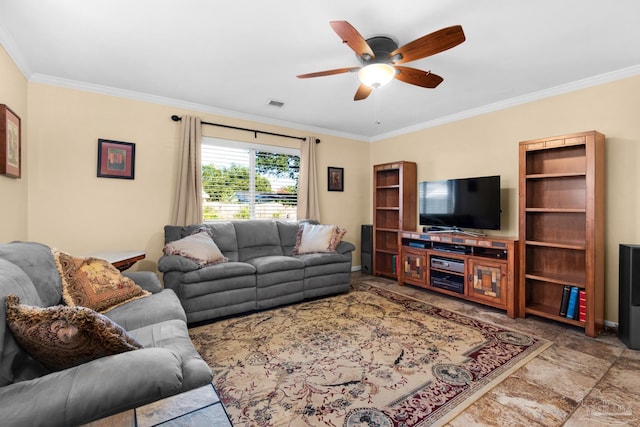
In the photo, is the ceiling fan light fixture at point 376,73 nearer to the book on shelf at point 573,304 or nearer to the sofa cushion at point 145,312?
the sofa cushion at point 145,312

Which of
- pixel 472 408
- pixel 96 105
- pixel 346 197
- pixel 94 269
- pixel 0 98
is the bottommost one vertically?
pixel 472 408

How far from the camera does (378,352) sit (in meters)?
2.48

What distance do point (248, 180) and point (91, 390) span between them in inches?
150

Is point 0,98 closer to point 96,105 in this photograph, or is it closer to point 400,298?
point 96,105

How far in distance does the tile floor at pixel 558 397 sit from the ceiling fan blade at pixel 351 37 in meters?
→ 1.97

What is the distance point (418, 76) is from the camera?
2.54m

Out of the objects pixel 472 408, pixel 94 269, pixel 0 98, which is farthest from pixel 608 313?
pixel 0 98

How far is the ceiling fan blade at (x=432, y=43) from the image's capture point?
191 centimetres

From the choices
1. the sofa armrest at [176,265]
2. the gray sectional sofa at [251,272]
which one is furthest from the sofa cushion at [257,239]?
the sofa armrest at [176,265]

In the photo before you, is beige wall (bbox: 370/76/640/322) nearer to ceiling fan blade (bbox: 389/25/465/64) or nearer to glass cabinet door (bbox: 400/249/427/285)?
glass cabinet door (bbox: 400/249/427/285)

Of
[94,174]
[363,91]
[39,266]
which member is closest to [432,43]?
[363,91]

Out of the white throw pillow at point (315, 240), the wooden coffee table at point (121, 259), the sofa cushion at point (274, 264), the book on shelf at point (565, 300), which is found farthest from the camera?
the white throw pillow at point (315, 240)

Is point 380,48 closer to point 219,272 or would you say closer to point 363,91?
point 363,91

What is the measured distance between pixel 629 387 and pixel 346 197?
4.13 metres
